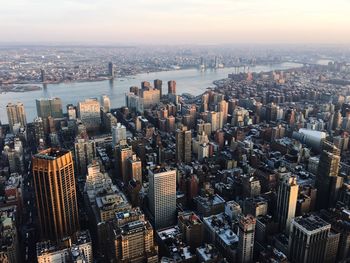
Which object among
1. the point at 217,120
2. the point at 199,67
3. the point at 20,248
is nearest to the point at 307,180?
the point at 217,120

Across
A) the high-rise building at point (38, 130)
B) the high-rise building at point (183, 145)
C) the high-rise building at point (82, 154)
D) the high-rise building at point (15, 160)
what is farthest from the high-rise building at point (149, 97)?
the high-rise building at point (15, 160)

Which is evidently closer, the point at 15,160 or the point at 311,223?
the point at 311,223

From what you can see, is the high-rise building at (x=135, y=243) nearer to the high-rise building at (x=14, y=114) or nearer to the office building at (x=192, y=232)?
the office building at (x=192, y=232)

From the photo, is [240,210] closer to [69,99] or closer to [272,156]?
[272,156]

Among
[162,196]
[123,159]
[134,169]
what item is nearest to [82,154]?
[123,159]

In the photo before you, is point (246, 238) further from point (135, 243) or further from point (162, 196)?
point (162, 196)

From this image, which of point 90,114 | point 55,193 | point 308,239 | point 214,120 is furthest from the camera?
point 90,114

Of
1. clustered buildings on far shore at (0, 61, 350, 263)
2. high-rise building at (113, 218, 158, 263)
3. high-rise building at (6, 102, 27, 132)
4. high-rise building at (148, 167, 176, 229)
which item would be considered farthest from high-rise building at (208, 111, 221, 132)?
high-rise building at (113, 218, 158, 263)

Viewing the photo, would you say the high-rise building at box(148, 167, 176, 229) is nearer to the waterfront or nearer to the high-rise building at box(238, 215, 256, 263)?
the high-rise building at box(238, 215, 256, 263)
